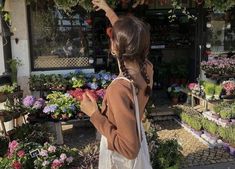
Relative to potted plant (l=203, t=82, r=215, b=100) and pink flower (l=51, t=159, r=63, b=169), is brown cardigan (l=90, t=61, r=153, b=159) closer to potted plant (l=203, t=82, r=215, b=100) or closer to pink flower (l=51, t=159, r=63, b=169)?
pink flower (l=51, t=159, r=63, b=169)

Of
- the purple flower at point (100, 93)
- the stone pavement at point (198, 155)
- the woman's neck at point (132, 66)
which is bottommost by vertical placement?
the stone pavement at point (198, 155)

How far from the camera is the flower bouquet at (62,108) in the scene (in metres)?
5.58

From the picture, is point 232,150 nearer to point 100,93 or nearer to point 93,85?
point 100,93

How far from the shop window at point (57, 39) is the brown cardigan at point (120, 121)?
5.11 metres

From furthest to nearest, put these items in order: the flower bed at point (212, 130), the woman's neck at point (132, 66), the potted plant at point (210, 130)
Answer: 1. the potted plant at point (210, 130)
2. the flower bed at point (212, 130)
3. the woman's neck at point (132, 66)

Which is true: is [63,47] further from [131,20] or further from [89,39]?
[131,20]

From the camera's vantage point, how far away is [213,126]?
19.1 ft

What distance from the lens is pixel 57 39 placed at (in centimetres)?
713

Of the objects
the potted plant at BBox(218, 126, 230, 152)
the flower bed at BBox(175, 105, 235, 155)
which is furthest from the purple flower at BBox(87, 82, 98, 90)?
Answer: the potted plant at BBox(218, 126, 230, 152)

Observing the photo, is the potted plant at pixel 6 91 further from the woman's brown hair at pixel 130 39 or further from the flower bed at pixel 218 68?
the woman's brown hair at pixel 130 39

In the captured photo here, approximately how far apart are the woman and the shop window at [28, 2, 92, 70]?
499 cm

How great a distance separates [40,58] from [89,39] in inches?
40.6

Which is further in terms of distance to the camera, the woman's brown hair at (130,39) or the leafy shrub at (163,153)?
the leafy shrub at (163,153)

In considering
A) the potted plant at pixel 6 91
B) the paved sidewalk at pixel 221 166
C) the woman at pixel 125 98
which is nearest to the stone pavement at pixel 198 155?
the paved sidewalk at pixel 221 166
